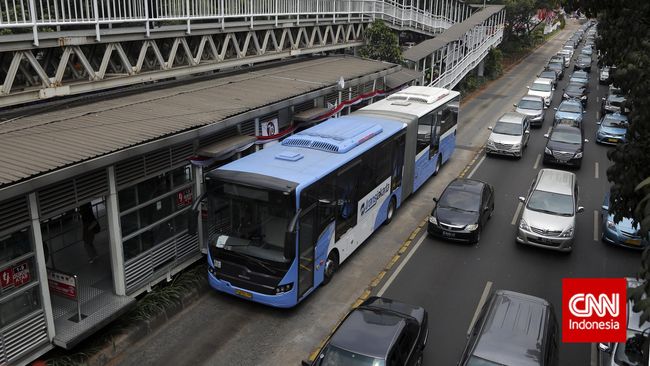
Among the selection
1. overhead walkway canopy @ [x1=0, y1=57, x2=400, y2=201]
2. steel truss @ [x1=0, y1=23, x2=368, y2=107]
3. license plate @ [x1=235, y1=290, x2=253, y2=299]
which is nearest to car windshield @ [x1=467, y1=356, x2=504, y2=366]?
license plate @ [x1=235, y1=290, x2=253, y2=299]

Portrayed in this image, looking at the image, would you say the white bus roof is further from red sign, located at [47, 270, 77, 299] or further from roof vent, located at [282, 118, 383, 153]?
red sign, located at [47, 270, 77, 299]

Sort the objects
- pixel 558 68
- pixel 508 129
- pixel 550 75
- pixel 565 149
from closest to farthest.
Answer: pixel 565 149, pixel 508 129, pixel 550 75, pixel 558 68

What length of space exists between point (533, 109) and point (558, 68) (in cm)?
2290

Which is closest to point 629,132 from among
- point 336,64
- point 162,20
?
point 162,20

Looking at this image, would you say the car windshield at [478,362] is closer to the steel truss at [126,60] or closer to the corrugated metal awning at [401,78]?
the steel truss at [126,60]

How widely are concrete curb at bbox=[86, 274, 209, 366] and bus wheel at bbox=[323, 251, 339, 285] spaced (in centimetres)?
297

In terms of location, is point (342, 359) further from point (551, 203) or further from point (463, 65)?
point (463, 65)

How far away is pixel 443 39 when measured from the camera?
117 ft

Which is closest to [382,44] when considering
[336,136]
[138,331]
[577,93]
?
[577,93]

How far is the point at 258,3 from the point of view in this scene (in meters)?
20.9

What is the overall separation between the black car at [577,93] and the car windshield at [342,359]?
111ft

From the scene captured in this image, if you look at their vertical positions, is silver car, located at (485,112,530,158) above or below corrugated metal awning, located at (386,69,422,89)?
below

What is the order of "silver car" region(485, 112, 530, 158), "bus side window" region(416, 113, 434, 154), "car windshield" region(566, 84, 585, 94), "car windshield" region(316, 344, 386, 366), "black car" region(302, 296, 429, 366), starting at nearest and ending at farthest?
"car windshield" region(316, 344, 386, 366), "black car" region(302, 296, 429, 366), "bus side window" region(416, 113, 434, 154), "silver car" region(485, 112, 530, 158), "car windshield" region(566, 84, 585, 94)

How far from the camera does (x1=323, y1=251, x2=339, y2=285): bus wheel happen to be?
46.1ft
